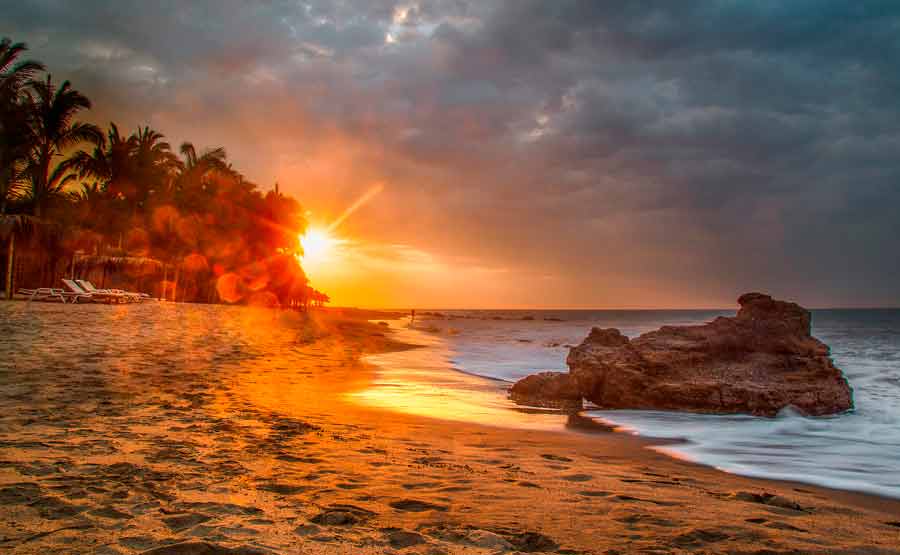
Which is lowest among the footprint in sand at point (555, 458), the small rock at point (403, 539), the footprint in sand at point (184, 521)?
the footprint in sand at point (555, 458)

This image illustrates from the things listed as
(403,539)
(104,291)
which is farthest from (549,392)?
(104,291)

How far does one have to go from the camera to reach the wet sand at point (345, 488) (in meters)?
2.54

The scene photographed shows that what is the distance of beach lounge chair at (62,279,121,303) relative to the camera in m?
22.0

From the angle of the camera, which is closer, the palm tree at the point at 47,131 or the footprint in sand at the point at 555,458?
the footprint in sand at the point at 555,458

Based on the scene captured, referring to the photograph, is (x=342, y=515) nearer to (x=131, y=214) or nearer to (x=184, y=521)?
(x=184, y=521)

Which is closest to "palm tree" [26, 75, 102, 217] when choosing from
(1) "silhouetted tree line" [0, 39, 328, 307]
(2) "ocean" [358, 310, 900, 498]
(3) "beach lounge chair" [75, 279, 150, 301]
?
(1) "silhouetted tree line" [0, 39, 328, 307]

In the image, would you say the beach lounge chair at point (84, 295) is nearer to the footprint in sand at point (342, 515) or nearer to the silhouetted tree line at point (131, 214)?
the silhouetted tree line at point (131, 214)

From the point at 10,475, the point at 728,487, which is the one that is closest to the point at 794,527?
the point at 728,487

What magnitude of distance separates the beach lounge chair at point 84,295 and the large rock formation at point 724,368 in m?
21.7

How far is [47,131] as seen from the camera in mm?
27062

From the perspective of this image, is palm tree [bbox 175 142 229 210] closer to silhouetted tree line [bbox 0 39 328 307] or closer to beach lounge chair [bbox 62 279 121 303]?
silhouetted tree line [bbox 0 39 328 307]

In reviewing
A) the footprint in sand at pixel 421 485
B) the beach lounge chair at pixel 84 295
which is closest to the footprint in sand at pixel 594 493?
the footprint in sand at pixel 421 485

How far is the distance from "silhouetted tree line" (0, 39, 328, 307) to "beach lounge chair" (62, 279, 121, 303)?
2254 mm

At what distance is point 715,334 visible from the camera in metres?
9.59
